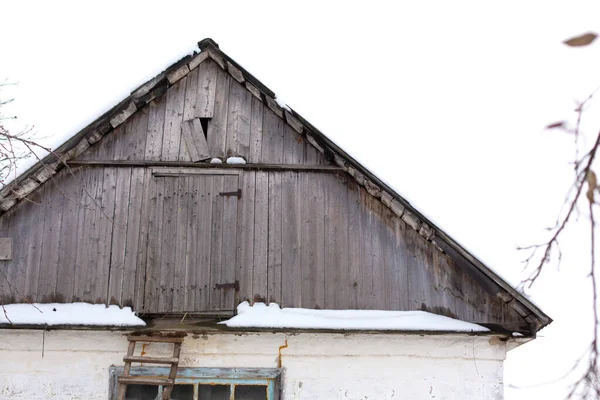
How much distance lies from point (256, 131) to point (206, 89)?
2.47ft

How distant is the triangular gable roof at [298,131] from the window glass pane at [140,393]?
2.21 meters

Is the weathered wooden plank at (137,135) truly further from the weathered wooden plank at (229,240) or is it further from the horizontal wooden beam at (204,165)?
the weathered wooden plank at (229,240)

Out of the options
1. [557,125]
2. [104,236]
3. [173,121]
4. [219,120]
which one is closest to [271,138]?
[219,120]

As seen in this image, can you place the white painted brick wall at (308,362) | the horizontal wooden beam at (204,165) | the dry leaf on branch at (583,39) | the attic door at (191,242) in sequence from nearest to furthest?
the dry leaf on branch at (583,39) < the white painted brick wall at (308,362) < the attic door at (191,242) < the horizontal wooden beam at (204,165)

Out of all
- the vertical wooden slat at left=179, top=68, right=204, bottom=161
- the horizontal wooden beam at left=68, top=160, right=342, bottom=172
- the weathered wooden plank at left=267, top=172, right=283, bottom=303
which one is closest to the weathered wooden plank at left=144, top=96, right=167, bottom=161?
the horizontal wooden beam at left=68, top=160, right=342, bottom=172

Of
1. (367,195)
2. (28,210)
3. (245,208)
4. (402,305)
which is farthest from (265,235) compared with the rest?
(28,210)

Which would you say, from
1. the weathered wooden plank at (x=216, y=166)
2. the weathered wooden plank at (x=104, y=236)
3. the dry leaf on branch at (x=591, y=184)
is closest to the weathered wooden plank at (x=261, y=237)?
the weathered wooden plank at (x=216, y=166)

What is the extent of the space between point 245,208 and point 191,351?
1.53 meters

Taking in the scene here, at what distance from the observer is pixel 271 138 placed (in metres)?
6.78

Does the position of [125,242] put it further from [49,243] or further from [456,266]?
[456,266]

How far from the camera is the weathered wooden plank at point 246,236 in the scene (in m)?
6.32

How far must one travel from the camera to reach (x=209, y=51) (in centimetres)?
694

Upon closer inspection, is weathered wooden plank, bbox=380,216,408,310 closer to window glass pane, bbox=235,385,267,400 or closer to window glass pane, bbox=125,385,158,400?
window glass pane, bbox=235,385,267,400

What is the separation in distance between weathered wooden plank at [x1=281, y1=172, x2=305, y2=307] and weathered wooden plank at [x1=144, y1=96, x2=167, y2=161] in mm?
1360
